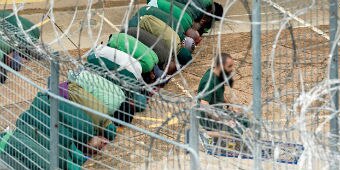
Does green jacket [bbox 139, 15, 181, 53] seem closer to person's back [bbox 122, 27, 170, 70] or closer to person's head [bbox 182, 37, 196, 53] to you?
person's back [bbox 122, 27, 170, 70]

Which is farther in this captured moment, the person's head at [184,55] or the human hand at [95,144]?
the person's head at [184,55]

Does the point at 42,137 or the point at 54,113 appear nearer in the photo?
the point at 54,113

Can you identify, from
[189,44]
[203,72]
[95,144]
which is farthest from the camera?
[189,44]

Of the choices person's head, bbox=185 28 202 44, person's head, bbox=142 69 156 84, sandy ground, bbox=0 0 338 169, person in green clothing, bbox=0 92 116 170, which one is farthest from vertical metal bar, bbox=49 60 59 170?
person's head, bbox=185 28 202 44

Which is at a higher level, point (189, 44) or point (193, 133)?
point (189, 44)

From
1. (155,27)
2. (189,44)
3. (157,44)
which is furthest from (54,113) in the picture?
(189,44)

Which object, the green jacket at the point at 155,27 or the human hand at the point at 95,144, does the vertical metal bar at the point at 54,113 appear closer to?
the human hand at the point at 95,144

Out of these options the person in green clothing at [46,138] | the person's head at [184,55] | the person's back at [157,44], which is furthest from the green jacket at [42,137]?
the person's head at [184,55]

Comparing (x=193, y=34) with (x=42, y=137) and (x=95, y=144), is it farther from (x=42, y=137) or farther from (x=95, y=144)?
(x=95, y=144)

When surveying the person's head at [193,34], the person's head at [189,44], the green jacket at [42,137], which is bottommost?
the green jacket at [42,137]

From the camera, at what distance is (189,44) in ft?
38.5

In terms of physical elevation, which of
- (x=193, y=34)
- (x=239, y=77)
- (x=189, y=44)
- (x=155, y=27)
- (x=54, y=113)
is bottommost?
(x=239, y=77)

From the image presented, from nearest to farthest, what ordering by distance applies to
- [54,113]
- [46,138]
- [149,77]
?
[54,113], [46,138], [149,77]

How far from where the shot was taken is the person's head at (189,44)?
1165 centimetres
